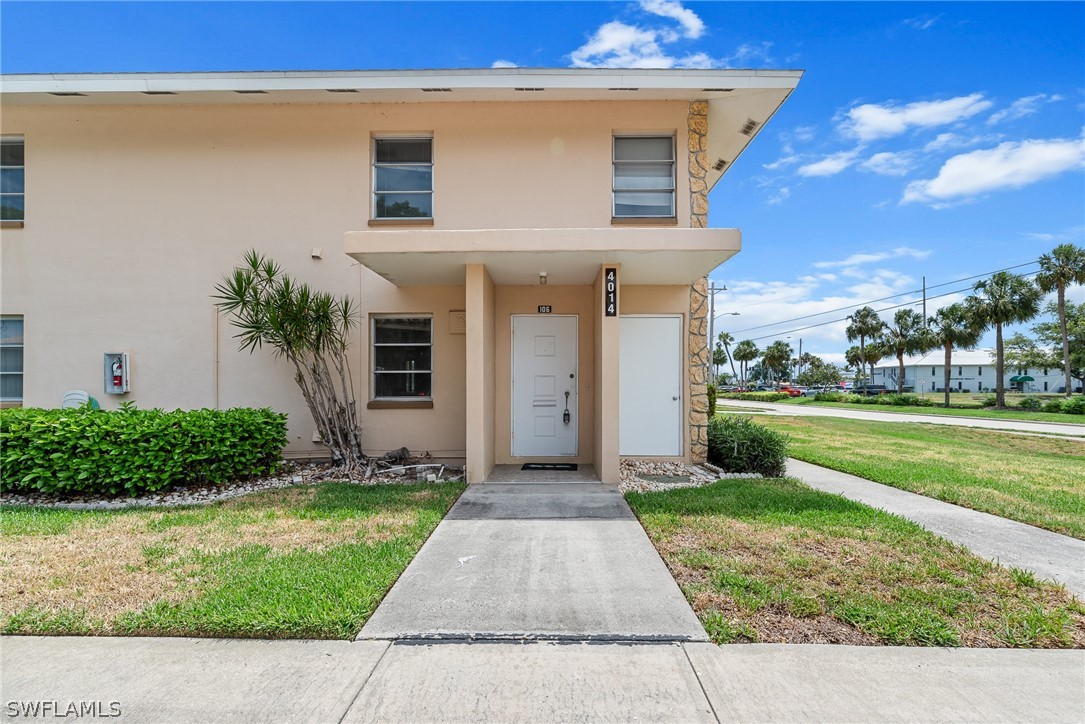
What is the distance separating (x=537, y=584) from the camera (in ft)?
12.6

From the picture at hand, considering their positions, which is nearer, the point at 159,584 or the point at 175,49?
the point at 159,584

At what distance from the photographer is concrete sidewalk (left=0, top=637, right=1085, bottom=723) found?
2.45 metres

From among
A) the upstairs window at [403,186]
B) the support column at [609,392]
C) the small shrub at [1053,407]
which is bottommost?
the small shrub at [1053,407]

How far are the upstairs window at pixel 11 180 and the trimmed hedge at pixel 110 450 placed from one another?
4418 mm

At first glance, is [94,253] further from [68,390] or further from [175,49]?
[175,49]

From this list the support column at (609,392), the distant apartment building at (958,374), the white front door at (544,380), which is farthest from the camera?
the distant apartment building at (958,374)

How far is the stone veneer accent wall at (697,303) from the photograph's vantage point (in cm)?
835

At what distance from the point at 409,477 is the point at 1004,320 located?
131ft

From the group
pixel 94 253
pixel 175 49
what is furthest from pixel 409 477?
pixel 175 49

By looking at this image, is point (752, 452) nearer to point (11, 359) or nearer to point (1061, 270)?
point (11, 359)

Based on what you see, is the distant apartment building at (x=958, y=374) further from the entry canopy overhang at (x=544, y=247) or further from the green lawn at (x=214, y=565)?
the green lawn at (x=214, y=565)

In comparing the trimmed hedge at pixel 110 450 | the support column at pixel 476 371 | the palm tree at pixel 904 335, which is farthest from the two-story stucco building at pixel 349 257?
the palm tree at pixel 904 335

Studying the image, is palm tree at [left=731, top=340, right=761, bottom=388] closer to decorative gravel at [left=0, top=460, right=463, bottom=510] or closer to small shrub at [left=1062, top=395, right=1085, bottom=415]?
small shrub at [left=1062, top=395, right=1085, bottom=415]

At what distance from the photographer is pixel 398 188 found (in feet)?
28.5
